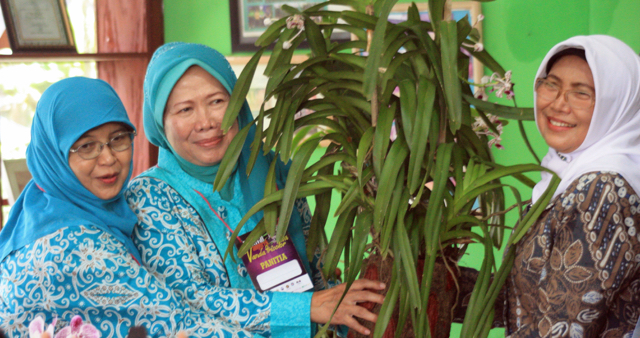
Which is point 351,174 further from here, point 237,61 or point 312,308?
point 237,61

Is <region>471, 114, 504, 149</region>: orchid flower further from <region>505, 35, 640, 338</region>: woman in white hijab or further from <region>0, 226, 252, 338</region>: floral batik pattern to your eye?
<region>0, 226, 252, 338</region>: floral batik pattern

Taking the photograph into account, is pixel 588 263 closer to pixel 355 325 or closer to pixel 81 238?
pixel 355 325

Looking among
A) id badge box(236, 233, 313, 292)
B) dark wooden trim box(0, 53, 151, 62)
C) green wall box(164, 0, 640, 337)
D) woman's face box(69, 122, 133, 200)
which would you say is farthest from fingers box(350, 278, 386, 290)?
dark wooden trim box(0, 53, 151, 62)

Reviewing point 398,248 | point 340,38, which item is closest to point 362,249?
point 398,248

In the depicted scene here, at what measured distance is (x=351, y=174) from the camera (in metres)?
1.42

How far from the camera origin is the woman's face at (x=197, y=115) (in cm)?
153

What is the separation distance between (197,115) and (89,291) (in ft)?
1.81

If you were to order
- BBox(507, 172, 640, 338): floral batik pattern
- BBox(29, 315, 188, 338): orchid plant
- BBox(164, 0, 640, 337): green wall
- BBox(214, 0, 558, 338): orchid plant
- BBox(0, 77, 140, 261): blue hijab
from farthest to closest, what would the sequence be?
BBox(164, 0, 640, 337): green wall < BBox(0, 77, 140, 261): blue hijab < BBox(214, 0, 558, 338): orchid plant < BBox(507, 172, 640, 338): floral batik pattern < BBox(29, 315, 188, 338): orchid plant

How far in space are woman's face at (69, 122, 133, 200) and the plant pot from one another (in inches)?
29.4

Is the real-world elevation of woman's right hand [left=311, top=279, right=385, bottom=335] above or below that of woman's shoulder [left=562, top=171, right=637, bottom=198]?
below

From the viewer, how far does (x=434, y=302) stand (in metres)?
1.30

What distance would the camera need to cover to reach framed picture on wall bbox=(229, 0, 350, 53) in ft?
9.95

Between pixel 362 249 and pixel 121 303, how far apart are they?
622 mm

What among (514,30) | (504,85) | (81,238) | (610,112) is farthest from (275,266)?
(514,30)
